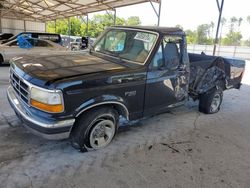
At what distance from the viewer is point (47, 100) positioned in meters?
2.80

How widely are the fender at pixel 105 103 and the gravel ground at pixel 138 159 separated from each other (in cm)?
62

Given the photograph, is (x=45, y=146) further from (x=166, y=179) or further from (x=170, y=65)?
(x=170, y=65)

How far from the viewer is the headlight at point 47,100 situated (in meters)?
2.78

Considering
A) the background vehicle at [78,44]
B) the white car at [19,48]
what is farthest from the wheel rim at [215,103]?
the background vehicle at [78,44]

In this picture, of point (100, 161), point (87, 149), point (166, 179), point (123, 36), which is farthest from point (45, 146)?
point (123, 36)

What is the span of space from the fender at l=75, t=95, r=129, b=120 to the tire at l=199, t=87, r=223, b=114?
2543mm

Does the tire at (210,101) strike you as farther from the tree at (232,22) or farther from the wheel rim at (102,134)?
the tree at (232,22)

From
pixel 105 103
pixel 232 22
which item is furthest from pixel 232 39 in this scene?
pixel 105 103

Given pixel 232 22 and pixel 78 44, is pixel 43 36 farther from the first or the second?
pixel 232 22

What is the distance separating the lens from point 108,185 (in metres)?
2.78

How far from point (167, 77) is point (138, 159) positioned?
154 cm

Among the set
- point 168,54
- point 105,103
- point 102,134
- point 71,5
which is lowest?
point 102,134

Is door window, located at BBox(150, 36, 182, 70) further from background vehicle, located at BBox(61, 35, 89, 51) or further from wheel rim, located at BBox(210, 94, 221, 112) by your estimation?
background vehicle, located at BBox(61, 35, 89, 51)

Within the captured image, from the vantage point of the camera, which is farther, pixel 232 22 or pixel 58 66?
pixel 232 22
